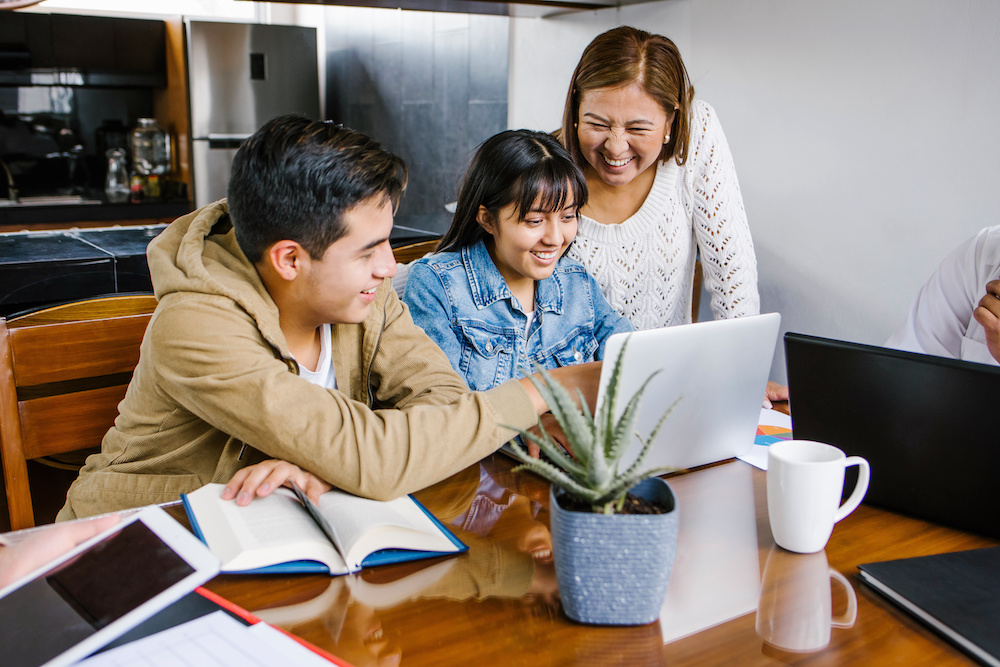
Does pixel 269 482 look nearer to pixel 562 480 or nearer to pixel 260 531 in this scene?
pixel 260 531

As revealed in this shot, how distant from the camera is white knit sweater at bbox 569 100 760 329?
175 cm

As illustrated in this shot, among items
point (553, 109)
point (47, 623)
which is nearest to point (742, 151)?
point (553, 109)

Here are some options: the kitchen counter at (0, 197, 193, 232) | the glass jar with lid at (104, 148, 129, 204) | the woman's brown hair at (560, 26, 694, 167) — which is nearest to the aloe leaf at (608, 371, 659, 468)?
the woman's brown hair at (560, 26, 694, 167)

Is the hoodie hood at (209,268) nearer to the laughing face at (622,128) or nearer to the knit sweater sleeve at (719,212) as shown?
the laughing face at (622,128)

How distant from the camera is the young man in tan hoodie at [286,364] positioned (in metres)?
0.94

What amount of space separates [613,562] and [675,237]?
1.19 m

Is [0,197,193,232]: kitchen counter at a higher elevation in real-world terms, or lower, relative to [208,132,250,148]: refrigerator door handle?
lower

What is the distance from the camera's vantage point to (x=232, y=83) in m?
3.93

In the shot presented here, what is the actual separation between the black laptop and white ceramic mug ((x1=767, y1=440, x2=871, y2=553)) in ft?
0.30

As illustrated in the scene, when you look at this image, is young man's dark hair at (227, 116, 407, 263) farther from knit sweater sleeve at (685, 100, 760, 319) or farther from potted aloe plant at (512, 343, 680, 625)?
knit sweater sleeve at (685, 100, 760, 319)

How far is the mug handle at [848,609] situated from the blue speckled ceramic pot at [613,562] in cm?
16

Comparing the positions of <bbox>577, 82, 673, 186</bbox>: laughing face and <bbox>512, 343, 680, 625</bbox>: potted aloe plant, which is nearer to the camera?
<bbox>512, 343, 680, 625</bbox>: potted aloe plant

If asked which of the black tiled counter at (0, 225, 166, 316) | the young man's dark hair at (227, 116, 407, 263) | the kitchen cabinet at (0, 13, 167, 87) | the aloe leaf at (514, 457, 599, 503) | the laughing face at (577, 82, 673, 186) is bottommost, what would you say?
the black tiled counter at (0, 225, 166, 316)

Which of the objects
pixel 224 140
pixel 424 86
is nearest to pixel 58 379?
pixel 424 86
